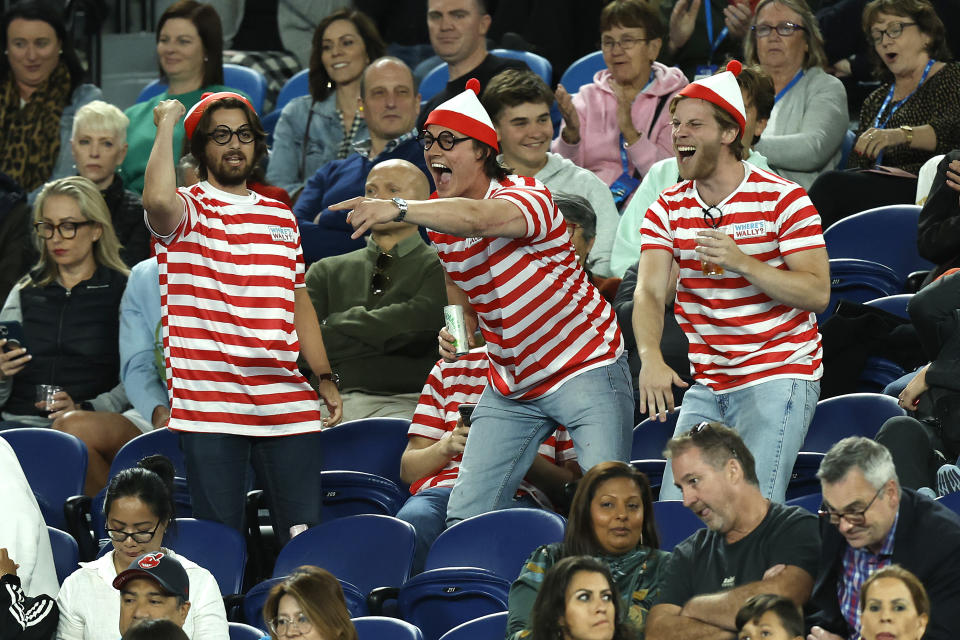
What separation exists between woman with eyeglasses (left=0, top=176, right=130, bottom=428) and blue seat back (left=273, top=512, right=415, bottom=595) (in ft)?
6.05

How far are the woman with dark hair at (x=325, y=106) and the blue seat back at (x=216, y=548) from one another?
3.11 metres

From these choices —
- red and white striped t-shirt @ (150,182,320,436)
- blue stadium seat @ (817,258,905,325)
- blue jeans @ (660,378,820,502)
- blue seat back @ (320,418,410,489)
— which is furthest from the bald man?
blue jeans @ (660,378,820,502)

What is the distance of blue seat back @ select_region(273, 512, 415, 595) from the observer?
15.7ft

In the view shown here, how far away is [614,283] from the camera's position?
20.2 ft

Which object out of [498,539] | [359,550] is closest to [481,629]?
[498,539]

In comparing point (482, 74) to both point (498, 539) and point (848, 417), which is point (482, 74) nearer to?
point (848, 417)

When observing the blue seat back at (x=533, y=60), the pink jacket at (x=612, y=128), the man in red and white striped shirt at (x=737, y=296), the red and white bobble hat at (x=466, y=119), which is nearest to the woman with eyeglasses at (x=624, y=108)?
the pink jacket at (x=612, y=128)

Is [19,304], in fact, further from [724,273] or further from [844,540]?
[844,540]

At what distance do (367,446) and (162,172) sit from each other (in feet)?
4.84

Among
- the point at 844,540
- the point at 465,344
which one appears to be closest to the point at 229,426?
the point at 465,344

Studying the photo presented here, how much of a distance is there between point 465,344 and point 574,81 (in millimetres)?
3702

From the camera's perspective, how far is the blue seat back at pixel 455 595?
14.4 feet

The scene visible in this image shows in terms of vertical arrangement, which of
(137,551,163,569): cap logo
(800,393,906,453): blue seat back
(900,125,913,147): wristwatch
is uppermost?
(900,125,913,147): wristwatch

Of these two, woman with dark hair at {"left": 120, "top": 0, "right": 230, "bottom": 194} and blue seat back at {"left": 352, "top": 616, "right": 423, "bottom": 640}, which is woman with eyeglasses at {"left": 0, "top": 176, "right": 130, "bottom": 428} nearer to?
woman with dark hair at {"left": 120, "top": 0, "right": 230, "bottom": 194}
